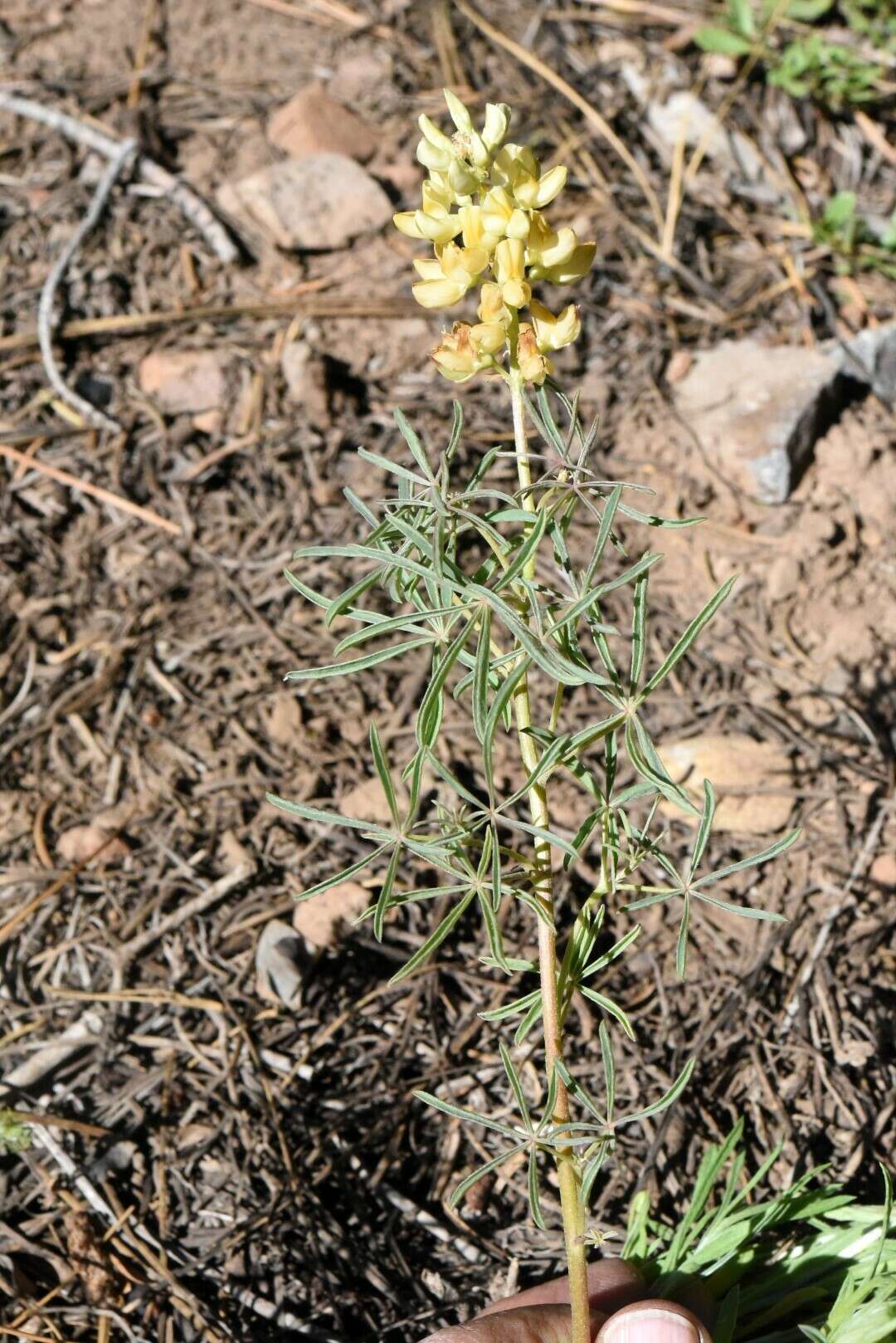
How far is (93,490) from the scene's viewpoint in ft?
11.7

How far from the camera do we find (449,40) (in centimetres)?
458

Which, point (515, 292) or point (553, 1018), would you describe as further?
point (553, 1018)

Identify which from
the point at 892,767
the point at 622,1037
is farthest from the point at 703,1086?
the point at 892,767

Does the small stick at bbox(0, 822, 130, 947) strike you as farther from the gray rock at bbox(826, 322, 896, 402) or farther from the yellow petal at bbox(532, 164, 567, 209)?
the gray rock at bbox(826, 322, 896, 402)

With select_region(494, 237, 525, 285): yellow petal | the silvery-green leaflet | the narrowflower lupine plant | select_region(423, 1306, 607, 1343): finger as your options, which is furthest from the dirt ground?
select_region(494, 237, 525, 285): yellow petal

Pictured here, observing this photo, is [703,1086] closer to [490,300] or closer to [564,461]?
[564,461]

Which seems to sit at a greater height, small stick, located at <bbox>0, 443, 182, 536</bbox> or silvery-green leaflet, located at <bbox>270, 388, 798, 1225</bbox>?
silvery-green leaflet, located at <bbox>270, 388, 798, 1225</bbox>

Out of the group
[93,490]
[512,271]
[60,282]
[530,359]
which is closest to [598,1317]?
[530,359]

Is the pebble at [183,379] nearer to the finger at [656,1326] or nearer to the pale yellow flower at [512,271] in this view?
the pale yellow flower at [512,271]

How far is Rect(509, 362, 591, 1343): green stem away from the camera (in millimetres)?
1668

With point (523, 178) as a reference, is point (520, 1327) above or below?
below

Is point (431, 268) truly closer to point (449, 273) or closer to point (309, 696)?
point (449, 273)

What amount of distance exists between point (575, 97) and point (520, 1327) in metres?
3.99

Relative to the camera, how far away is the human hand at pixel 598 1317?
1.78m
